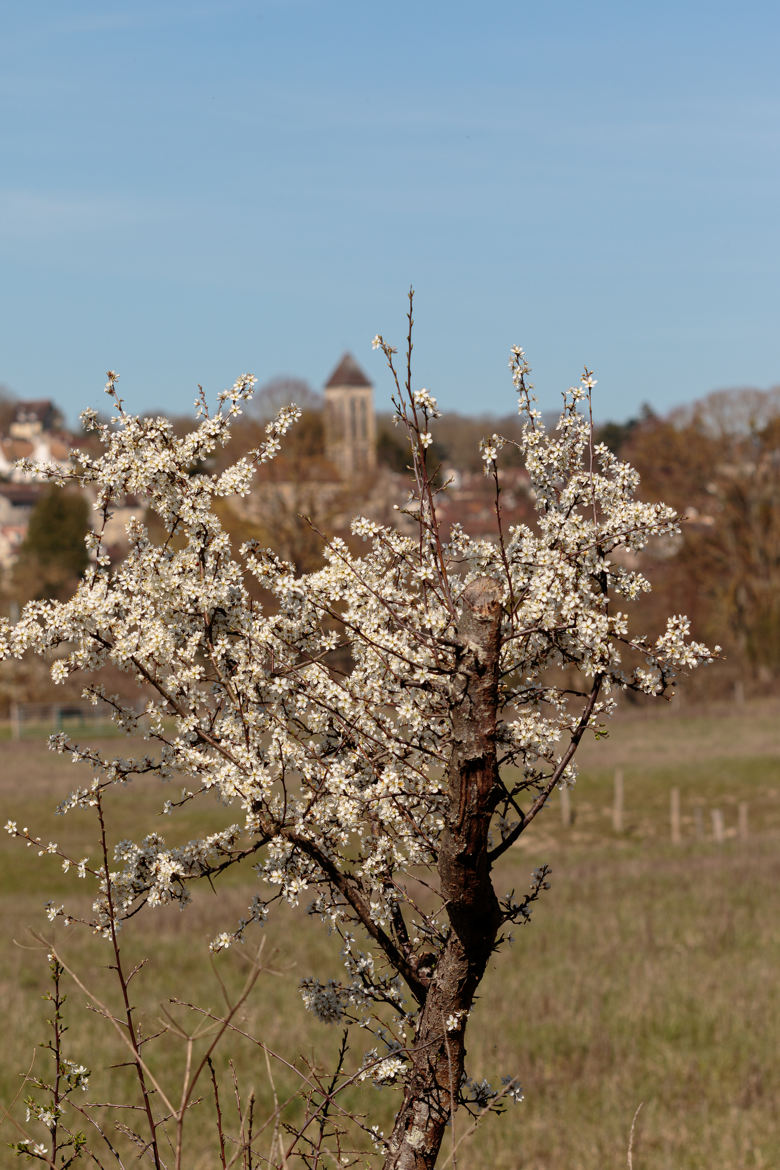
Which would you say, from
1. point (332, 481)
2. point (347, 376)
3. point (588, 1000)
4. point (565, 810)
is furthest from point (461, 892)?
point (347, 376)

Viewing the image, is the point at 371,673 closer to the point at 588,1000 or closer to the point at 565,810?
the point at 588,1000

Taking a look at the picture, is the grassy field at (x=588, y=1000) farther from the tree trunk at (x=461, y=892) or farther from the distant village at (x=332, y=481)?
the distant village at (x=332, y=481)

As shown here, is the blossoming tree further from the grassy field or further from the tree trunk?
the grassy field

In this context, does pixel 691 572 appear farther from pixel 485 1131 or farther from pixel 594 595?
pixel 594 595

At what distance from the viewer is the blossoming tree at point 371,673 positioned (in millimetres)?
3006

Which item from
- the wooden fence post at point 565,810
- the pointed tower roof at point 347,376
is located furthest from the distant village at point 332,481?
the wooden fence post at point 565,810

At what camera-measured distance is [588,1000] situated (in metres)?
17.7

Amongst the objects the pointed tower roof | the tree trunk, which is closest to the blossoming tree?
the tree trunk

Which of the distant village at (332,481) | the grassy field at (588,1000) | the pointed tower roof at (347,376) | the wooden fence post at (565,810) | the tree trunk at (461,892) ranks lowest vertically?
the wooden fence post at (565,810)

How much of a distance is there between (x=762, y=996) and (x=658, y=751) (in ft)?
103

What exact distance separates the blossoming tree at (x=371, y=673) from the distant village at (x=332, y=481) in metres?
0.21

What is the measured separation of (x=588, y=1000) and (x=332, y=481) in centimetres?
3407

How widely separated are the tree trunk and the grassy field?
1.85ft

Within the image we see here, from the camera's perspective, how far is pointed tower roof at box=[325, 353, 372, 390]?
560ft
